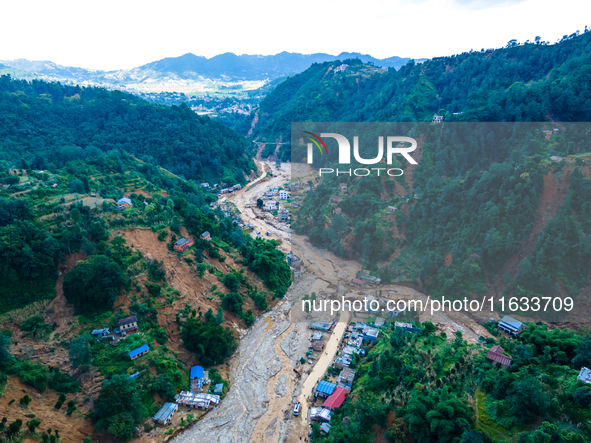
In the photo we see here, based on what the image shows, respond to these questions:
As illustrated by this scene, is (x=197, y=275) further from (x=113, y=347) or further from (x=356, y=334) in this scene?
(x=356, y=334)

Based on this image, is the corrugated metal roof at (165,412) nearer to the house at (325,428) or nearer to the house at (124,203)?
the house at (325,428)

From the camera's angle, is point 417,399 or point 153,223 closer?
point 417,399

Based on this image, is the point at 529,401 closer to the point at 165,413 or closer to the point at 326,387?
the point at 326,387

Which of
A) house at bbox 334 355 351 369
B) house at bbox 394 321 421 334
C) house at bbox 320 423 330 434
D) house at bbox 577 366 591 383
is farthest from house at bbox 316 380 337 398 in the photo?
house at bbox 577 366 591 383

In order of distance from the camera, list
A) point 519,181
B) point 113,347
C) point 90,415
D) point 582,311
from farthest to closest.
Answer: point 519,181
point 582,311
point 113,347
point 90,415

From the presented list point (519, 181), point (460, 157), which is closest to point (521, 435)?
point (519, 181)

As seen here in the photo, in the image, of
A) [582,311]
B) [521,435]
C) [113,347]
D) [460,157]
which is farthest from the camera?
[460,157]

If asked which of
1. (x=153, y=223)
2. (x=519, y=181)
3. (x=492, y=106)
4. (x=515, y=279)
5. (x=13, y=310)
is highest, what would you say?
(x=492, y=106)
